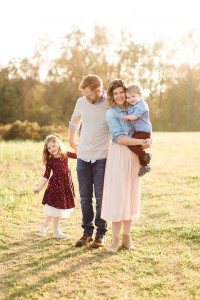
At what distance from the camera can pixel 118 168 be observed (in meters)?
5.28

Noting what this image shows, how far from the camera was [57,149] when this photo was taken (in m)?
6.18

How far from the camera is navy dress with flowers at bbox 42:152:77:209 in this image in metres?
6.16

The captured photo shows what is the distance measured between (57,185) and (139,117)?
1.63 m

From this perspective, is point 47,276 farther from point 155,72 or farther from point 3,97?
point 155,72

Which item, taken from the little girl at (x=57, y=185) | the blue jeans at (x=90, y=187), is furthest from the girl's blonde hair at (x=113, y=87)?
the little girl at (x=57, y=185)

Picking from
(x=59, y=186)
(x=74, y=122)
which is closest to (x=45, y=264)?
(x=59, y=186)

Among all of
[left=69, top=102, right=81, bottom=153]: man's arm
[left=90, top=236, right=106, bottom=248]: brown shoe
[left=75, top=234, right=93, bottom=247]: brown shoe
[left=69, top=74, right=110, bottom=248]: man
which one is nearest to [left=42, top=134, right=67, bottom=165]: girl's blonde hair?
[left=69, top=102, right=81, bottom=153]: man's arm

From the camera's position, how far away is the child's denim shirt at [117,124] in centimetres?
516

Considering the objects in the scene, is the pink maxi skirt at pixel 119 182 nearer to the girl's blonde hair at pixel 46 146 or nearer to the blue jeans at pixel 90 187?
the blue jeans at pixel 90 187

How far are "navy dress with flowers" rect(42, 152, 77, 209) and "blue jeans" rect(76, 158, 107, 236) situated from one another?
1.54 feet

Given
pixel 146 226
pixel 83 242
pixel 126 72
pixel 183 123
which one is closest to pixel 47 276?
pixel 83 242

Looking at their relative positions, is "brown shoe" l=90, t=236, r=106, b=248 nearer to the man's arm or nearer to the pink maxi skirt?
the pink maxi skirt

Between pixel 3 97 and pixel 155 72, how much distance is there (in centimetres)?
1643

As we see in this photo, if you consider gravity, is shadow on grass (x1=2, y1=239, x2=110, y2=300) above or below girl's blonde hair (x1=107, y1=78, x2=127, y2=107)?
below
